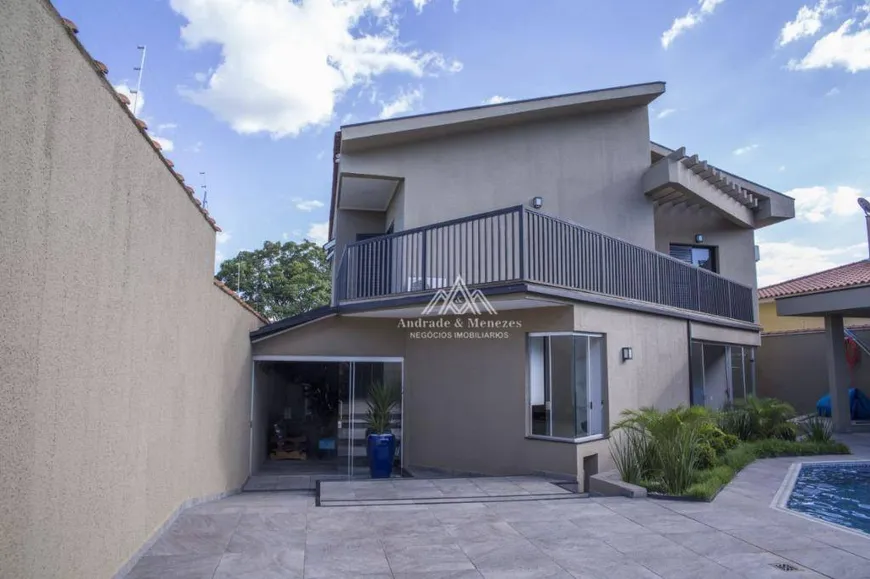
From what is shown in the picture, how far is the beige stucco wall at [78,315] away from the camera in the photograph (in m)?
2.79

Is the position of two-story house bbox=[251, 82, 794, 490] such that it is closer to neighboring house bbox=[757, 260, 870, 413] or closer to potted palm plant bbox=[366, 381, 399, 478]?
potted palm plant bbox=[366, 381, 399, 478]

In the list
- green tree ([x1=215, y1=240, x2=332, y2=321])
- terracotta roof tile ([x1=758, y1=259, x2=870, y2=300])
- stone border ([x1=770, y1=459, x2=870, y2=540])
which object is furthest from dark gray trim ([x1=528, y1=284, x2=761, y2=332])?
green tree ([x1=215, y1=240, x2=332, y2=321])

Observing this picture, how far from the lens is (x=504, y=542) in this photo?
5.84 meters

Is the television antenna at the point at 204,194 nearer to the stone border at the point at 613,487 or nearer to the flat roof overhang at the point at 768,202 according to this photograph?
the stone border at the point at 613,487

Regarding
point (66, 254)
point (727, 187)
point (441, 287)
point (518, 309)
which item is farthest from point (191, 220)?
point (727, 187)

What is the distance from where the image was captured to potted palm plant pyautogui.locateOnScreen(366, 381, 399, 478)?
10766 millimetres

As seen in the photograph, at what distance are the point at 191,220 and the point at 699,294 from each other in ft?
39.2

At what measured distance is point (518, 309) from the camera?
33.3 ft

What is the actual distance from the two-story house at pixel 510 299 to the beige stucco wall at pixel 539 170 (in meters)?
0.03

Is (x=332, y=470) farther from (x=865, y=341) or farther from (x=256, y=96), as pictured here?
(x=865, y=341)

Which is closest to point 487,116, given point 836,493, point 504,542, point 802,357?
point 504,542

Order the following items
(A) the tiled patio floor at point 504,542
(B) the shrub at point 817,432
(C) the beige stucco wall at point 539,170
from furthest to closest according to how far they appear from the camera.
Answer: (B) the shrub at point 817,432
(C) the beige stucco wall at point 539,170
(A) the tiled patio floor at point 504,542

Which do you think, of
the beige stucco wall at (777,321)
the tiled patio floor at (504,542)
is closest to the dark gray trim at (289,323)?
the tiled patio floor at (504,542)

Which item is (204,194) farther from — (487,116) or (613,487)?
(613,487)
